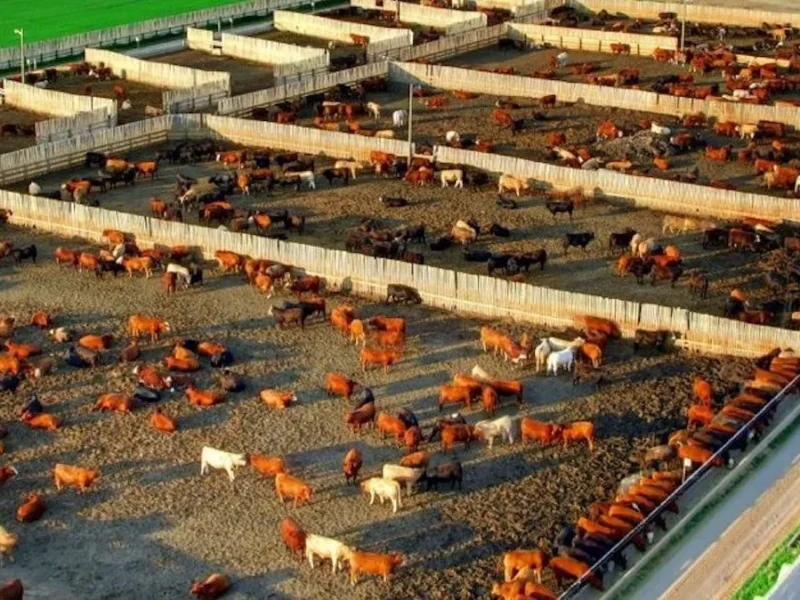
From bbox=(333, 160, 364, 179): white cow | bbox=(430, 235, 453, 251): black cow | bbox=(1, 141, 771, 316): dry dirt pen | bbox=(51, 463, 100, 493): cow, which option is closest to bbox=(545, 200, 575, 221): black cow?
bbox=(1, 141, 771, 316): dry dirt pen

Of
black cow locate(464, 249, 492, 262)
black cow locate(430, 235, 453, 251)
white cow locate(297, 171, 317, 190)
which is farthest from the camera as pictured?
white cow locate(297, 171, 317, 190)

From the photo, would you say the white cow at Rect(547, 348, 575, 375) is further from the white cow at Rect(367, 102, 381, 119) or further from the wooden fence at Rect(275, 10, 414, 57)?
the wooden fence at Rect(275, 10, 414, 57)

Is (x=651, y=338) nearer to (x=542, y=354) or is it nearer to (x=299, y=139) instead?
(x=542, y=354)

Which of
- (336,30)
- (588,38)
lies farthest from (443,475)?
(336,30)

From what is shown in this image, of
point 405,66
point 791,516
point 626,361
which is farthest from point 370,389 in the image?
point 405,66

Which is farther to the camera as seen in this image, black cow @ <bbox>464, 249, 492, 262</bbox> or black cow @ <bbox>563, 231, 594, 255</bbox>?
black cow @ <bbox>563, 231, 594, 255</bbox>

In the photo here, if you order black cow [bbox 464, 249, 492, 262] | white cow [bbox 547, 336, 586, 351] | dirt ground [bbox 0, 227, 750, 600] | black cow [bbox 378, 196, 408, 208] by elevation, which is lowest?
dirt ground [bbox 0, 227, 750, 600]

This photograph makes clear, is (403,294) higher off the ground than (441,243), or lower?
lower
